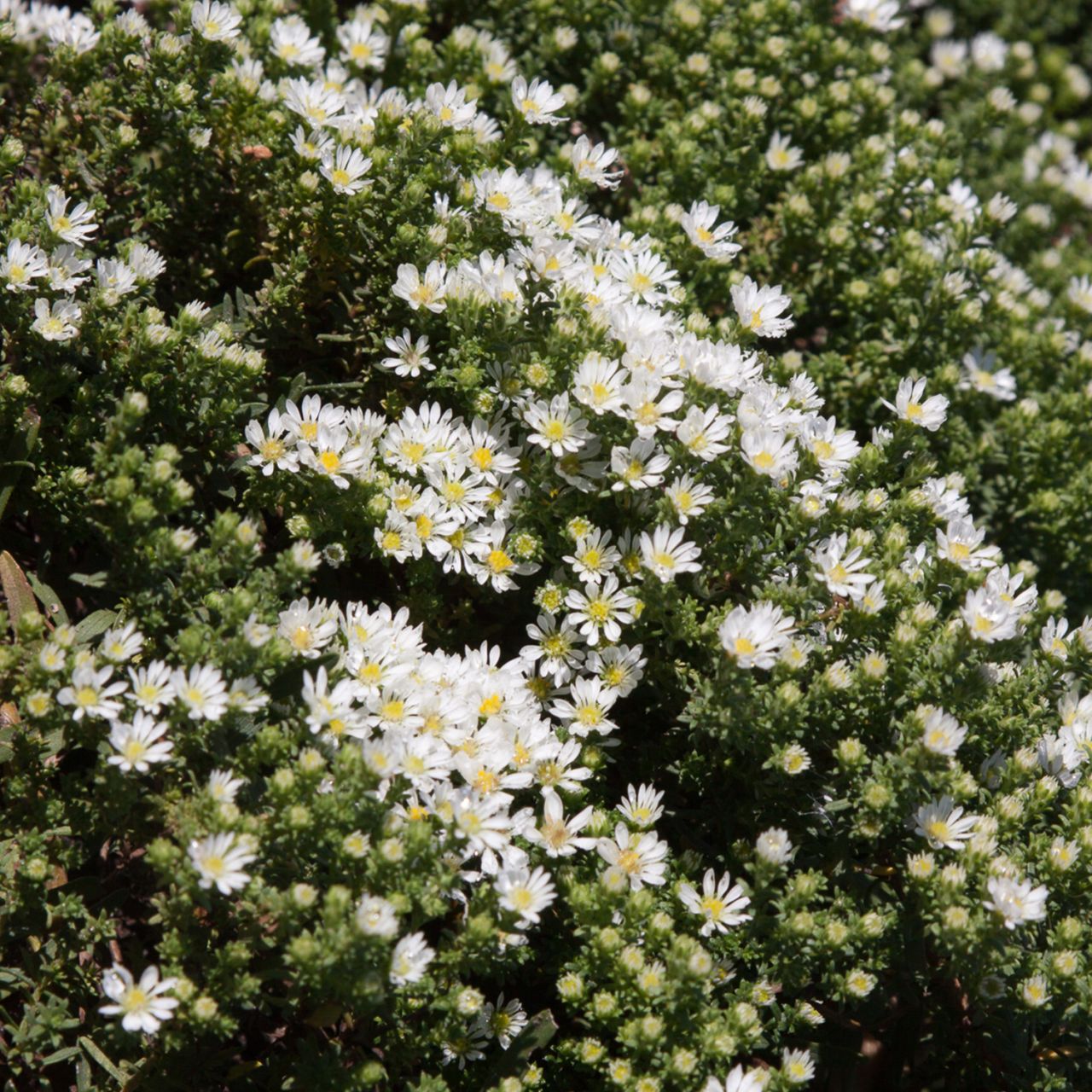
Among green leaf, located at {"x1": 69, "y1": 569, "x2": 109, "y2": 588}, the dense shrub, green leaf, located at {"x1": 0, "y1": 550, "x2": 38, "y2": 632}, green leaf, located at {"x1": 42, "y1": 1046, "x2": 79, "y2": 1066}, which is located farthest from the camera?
the dense shrub

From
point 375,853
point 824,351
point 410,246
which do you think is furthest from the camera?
point 824,351

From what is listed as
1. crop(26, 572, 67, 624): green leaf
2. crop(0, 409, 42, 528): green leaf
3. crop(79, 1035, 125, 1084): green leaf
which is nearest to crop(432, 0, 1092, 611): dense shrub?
crop(0, 409, 42, 528): green leaf

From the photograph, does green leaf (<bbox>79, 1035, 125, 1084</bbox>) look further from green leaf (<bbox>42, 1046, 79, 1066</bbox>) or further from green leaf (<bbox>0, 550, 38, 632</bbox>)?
green leaf (<bbox>0, 550, 38, 632</bbox>)

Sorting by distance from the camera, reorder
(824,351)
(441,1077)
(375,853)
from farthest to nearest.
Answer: (824,351), (441,1077), (375,853)

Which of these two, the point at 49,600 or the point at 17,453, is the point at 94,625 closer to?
the point at 49,600

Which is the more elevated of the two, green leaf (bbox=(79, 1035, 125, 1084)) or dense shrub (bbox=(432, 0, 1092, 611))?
dense shrub (bbox=(432, 0, 1092, 611))

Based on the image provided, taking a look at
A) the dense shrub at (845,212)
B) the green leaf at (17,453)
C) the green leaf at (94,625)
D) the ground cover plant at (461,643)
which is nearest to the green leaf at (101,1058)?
the ground cover plant at (461,643)

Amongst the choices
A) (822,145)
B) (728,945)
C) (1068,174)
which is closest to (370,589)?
(728,945)

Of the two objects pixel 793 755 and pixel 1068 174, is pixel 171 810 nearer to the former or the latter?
pixel 793 755
